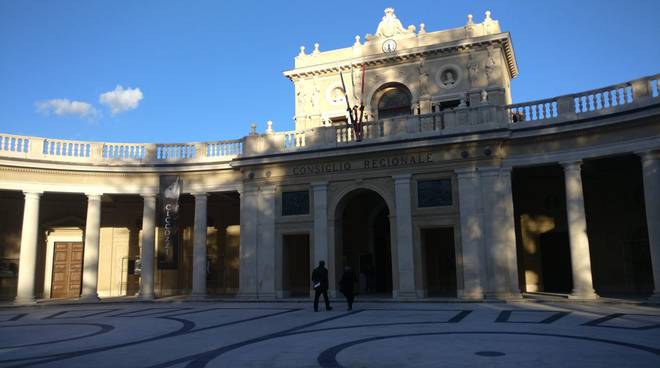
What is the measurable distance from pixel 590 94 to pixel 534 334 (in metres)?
12.3

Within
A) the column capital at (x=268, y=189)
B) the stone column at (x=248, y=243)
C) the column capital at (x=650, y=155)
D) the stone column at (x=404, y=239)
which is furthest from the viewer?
the column capital at (x=268, y=189)

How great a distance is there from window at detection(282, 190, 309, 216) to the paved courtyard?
6410 mm

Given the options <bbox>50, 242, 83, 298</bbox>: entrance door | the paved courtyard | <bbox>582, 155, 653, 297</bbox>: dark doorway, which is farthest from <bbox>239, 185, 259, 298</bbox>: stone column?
<bbox>582, 155, 653, 297</bbox>: dark doorway

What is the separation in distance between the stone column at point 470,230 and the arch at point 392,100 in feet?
31.6

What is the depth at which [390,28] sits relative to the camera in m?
30.8

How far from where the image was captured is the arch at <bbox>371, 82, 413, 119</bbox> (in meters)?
29.5

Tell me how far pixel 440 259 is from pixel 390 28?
14039 mm

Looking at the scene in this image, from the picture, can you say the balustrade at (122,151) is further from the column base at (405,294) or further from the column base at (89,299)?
the column base at (405,294)

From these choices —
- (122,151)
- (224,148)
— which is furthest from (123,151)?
(224,148)

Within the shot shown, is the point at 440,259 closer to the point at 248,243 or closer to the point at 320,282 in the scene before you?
the point at 248,243

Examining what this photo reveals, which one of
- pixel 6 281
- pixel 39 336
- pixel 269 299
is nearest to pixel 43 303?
pixel 6 281

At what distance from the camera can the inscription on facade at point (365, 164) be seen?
21.5 meters

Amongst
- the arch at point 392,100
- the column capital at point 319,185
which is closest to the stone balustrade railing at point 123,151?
the column capital at point 319,185

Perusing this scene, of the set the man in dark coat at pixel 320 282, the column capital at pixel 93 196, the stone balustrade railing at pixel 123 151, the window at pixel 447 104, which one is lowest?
the man in dark coat at pixel 320 282
